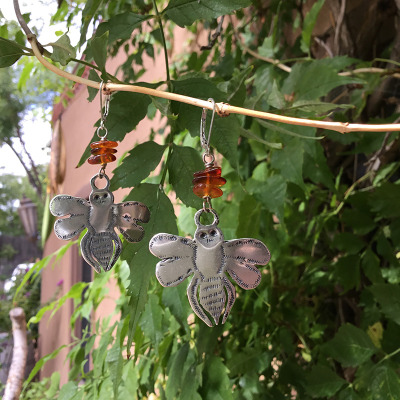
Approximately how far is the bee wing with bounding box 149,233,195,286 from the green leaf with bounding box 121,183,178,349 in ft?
0.09

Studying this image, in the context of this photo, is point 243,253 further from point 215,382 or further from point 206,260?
point 215,382

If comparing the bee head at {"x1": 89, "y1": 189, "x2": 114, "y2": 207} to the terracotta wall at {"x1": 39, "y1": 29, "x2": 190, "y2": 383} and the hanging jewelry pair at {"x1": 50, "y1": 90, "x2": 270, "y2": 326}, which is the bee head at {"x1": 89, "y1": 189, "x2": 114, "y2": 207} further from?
the terracotta wall at {"x1": 39, "y1": 29, "x2": 190, "y2": 383}

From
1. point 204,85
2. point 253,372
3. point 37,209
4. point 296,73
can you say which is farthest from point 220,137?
point 37,209

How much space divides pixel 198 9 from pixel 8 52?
0.39 ft

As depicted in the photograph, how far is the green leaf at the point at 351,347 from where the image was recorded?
511mm

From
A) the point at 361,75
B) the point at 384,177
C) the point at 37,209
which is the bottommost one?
the point at 37,209

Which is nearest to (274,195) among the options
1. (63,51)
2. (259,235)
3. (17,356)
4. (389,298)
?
(259,235)

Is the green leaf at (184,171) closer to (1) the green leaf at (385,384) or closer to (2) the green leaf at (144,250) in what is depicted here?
(2) the green leaf at (144,250)

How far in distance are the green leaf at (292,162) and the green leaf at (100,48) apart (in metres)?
0.21

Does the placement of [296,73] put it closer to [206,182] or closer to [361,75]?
[361,75]

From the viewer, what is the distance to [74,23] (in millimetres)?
639

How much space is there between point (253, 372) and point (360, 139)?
0.29 metres

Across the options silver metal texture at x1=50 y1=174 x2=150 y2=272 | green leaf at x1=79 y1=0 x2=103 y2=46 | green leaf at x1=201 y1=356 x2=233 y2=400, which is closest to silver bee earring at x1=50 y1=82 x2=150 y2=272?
silver metal texture at x1=50 y1=174 x2=150 y2=272

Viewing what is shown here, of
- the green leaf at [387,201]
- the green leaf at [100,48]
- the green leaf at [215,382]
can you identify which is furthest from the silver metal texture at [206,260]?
the green leaf at [387,201]
